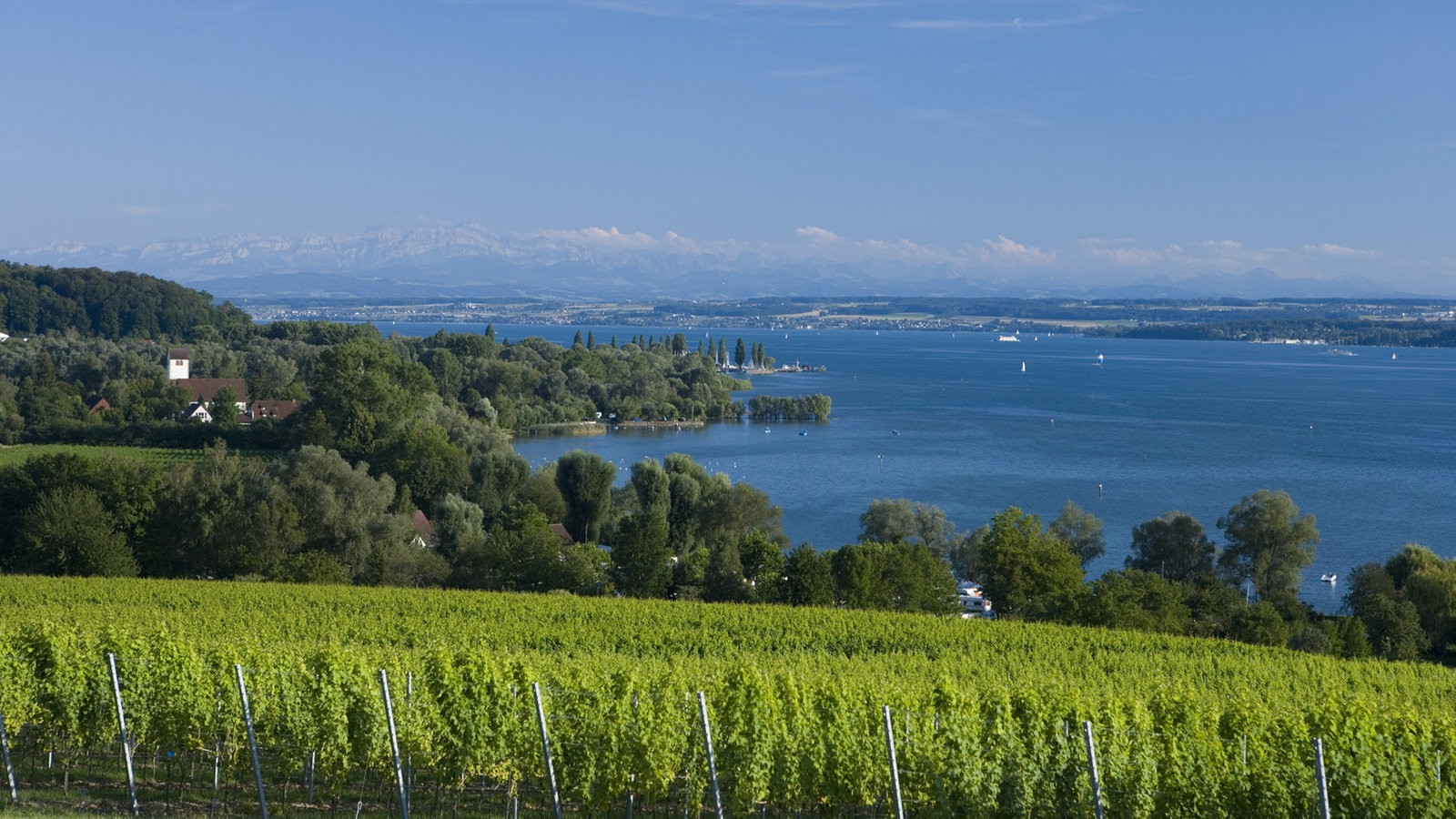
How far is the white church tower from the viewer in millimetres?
75125

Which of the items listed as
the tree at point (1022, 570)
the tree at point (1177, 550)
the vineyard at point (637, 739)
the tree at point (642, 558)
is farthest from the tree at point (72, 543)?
the tree at point (1177, 550)

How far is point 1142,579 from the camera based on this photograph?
92.1 ft

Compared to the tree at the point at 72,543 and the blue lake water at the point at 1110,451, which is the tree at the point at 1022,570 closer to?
the blue lake water at the point at 1110,451

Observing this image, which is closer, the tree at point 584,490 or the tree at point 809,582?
the tree at point 809,582

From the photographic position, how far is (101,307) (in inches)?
3907

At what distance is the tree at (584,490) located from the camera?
44.7 metres

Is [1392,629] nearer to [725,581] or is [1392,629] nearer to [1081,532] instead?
[1081,532]

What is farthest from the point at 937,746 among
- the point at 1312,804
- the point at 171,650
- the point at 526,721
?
the point at 171,650

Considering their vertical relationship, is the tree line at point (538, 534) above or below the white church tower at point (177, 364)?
below

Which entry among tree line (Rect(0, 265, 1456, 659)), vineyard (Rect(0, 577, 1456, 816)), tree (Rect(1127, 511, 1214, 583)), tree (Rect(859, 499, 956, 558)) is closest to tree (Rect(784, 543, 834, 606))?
tree line (Rect(0, 265, 1456, 659))

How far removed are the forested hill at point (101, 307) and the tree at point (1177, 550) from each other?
7831cm

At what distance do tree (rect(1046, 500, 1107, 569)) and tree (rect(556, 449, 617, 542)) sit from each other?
15.8m

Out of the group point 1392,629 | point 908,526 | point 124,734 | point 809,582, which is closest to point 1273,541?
point 1392,629

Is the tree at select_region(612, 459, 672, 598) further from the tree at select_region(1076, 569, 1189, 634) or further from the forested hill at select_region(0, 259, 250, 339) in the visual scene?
the forested hill at select_region(0, 259, 250, 339)
